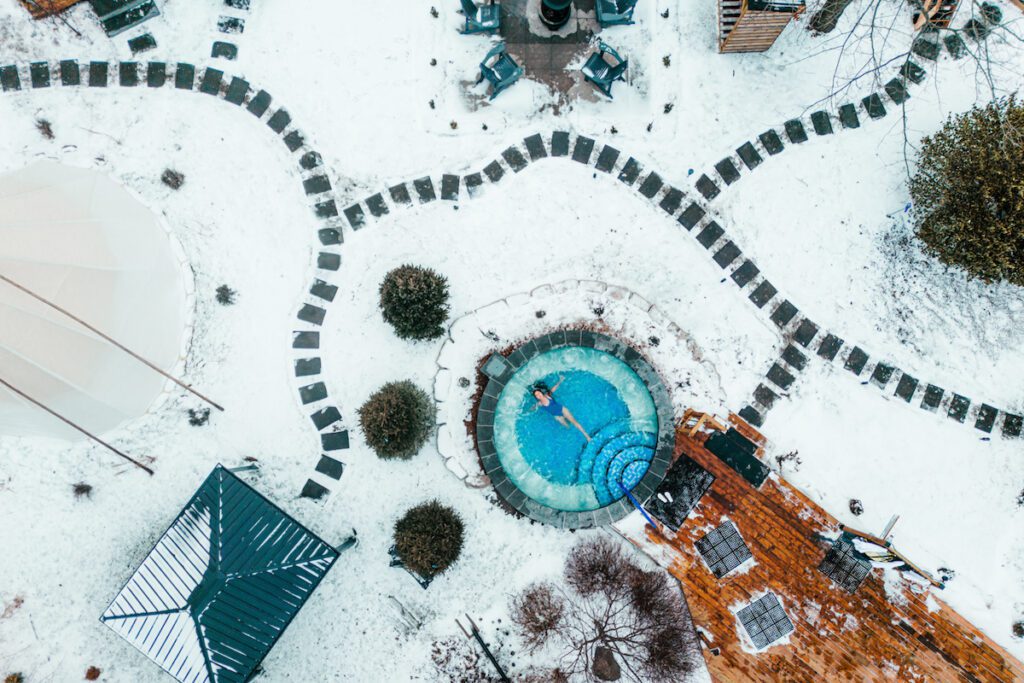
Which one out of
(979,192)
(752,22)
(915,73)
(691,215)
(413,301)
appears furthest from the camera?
(915,73)

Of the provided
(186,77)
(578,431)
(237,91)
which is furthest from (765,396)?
(186,77)

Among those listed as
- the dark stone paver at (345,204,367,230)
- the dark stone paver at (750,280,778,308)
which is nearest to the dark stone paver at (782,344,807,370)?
the dark stone paver at (750,280,778,308)

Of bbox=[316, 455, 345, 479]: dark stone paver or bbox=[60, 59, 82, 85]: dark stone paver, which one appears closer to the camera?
bbox=[316, 455, 345, 479]: dark stone paver

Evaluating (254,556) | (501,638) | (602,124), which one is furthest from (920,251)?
(254,556)

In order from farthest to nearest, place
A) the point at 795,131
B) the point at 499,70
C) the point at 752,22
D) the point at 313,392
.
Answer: the point at 795,131
the point at 499,70
the point at 313,392
the point at 752,22

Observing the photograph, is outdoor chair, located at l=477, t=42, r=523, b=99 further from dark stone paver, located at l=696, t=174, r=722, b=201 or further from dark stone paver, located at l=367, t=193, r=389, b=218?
dark stone paver, located at l=696, t=174, r=722, b=201

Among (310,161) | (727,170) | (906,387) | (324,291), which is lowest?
(324,291)

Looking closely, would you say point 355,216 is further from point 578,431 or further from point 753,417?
point 753,417
